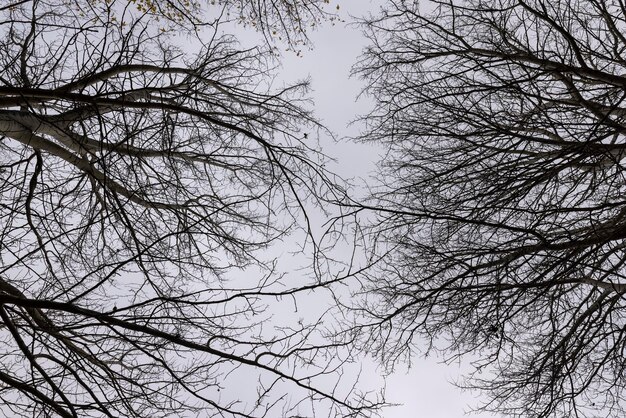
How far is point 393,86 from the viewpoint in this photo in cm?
541

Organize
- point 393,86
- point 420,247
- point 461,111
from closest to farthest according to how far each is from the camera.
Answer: point 420,247
point 461,111
point 393,86

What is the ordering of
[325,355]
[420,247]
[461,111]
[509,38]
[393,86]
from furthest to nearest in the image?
[393,86] < [509,38] < [461,111] < [420,247] < [325,355]

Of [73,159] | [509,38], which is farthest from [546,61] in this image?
[73,159]

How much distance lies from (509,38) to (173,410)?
458 centimetres

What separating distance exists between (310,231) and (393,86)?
2766 millimetres

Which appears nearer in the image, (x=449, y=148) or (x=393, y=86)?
(x=449, y=148)

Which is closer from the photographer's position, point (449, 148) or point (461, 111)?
point (461, 111)

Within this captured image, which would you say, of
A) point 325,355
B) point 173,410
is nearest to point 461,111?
point 325,355

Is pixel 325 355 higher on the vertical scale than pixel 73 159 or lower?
lower

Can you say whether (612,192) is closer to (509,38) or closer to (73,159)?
(509,38)

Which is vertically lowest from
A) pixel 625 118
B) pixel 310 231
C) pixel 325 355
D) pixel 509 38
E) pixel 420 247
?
pixel 325 355

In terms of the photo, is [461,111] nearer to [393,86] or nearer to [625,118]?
[393,86]

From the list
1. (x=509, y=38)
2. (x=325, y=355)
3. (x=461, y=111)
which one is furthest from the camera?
(x=509, y=38)

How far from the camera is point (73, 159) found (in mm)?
4605
